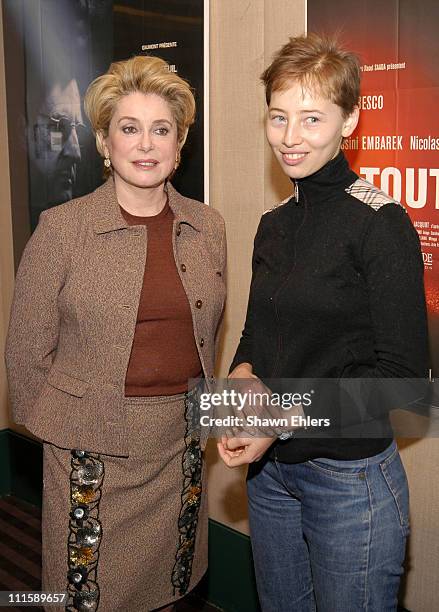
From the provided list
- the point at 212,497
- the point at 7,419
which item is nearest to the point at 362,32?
the point at 212,497

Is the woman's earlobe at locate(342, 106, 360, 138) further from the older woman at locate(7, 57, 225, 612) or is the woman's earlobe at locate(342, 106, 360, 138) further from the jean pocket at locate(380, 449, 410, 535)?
the jean pocket at locate(380, 449, 410, 535)

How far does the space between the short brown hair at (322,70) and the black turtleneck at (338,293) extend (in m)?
0.13

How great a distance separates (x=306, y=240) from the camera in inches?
57.3

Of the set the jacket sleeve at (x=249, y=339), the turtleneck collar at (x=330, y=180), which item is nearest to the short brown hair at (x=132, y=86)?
the jacket sleeve at (x=249, y=339)

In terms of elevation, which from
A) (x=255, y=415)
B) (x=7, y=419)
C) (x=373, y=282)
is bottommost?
(x=7, y=419)

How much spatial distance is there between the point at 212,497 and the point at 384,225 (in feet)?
5.44

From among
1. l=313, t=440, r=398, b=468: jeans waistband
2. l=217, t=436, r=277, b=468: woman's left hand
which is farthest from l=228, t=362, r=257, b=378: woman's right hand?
l=313, t=440, r=398, b=468: jeans waistband

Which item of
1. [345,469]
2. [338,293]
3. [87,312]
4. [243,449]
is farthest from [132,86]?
[345,469]

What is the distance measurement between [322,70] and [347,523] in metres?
0.85

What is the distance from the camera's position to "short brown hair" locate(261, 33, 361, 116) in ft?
4.46

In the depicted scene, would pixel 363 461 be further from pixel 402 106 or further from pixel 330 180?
pixel 402 106

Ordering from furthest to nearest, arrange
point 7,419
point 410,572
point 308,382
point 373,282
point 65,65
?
point 7,419, point 65,65, point 410,572, point 308,382, point 373,282

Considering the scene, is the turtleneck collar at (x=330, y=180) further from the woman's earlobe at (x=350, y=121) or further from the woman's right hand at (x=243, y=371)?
the woman's right hand at (x=243, y=371)

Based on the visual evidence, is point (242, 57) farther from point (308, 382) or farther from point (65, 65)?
point (308, 382)
